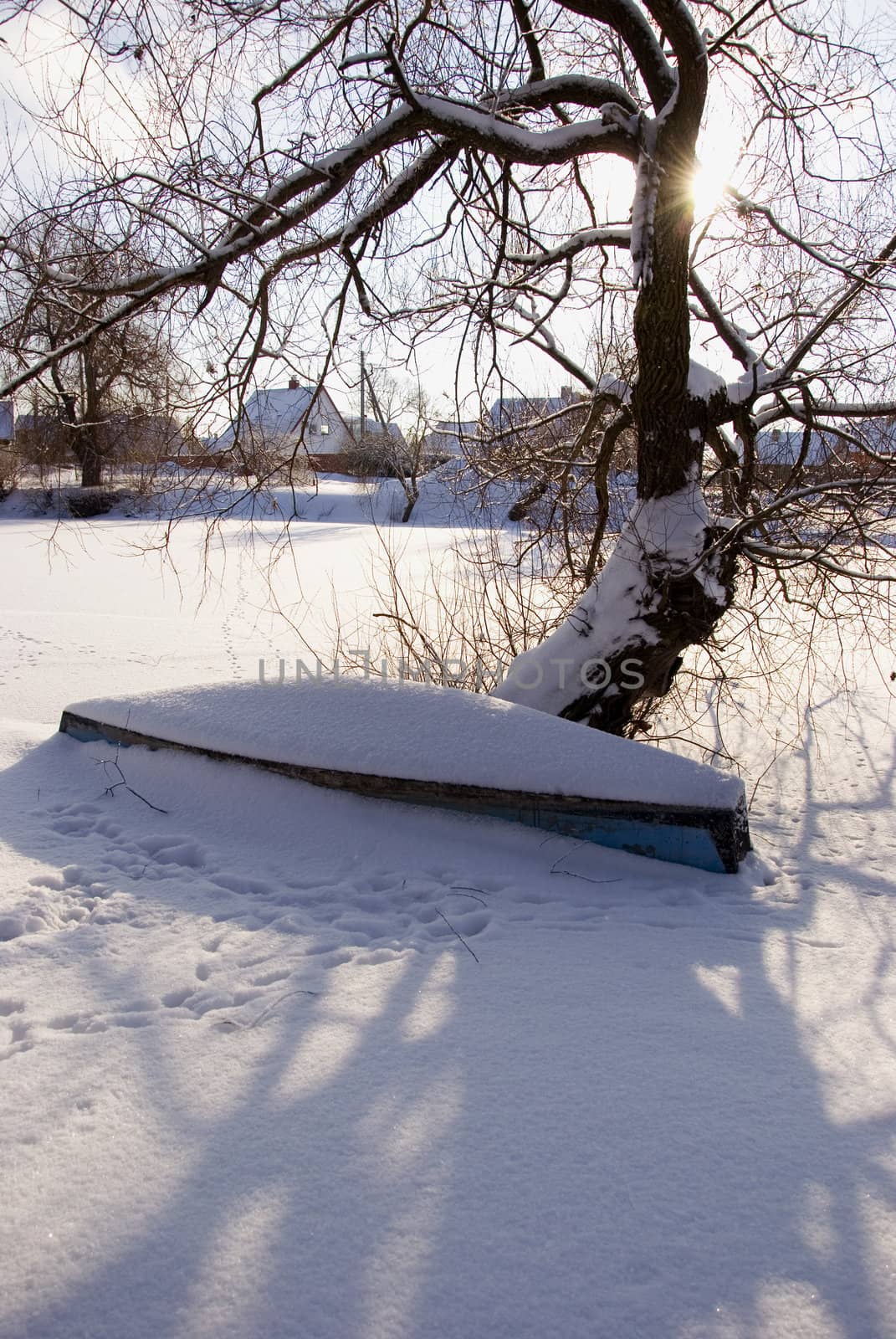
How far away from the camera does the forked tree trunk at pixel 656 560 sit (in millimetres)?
3709

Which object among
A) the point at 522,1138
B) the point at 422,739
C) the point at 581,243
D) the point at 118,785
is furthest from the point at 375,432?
the point at 522,1138

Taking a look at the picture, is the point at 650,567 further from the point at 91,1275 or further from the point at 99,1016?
the point at 91,1275

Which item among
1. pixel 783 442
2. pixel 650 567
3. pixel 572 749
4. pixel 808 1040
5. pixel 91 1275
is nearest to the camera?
pixel 91 1275

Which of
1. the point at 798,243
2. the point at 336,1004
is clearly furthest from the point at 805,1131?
the point at 798,243

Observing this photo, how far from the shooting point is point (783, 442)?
4.96 metres

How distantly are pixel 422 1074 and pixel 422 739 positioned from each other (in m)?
1.60

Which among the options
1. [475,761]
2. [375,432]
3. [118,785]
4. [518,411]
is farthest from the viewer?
[375,432]

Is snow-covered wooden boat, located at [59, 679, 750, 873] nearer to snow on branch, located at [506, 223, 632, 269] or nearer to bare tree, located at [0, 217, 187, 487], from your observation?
bare tree, located at [0, 217, 187, 487]

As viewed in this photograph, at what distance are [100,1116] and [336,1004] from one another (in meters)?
0.64

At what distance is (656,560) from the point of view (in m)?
3.90

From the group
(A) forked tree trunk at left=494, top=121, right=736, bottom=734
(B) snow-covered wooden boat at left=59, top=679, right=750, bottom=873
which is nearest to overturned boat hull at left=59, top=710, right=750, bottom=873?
(B) snow-covered wooden boat at left=59, top=679, right=750, bottom=873

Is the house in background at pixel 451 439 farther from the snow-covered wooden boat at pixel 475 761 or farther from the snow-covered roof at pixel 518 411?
the snow-covered wooden boat at pixel 475 761

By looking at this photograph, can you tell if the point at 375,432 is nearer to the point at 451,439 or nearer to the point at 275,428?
the point at 451,439

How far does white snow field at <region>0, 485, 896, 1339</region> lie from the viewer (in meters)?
1.36
